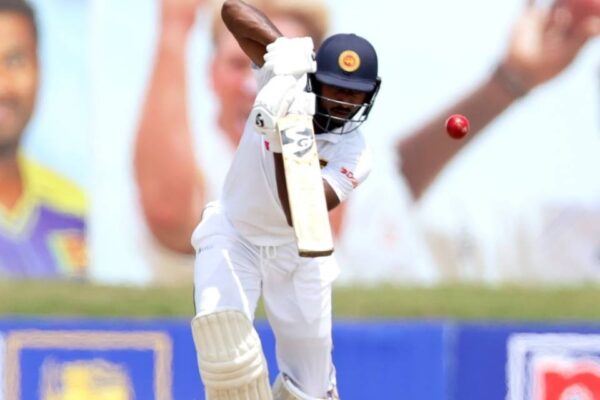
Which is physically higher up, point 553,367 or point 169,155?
point 169,155

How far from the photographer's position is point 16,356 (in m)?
7.14

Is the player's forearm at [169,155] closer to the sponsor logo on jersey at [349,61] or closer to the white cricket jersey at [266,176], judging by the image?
the white cricket jersey at [266,176]

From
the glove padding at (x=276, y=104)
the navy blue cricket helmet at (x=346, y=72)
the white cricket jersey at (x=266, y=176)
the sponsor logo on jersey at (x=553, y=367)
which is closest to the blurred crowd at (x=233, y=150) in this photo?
the sponsor logo on jersey at (x=553, y=367)

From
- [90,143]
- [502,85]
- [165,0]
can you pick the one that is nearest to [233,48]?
[165,0]

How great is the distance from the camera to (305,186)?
464cm

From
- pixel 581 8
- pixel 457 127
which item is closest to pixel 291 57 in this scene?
pixel 457 127

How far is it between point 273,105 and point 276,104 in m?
0.01

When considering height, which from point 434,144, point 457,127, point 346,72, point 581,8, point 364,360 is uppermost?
point 581,8

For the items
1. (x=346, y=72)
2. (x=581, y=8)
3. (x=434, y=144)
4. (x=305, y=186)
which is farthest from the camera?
(x=581, y=8)

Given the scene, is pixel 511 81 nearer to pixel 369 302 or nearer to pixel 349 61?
pixel 369 302

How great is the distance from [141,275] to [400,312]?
2259 mm

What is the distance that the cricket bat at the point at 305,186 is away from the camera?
4.54m

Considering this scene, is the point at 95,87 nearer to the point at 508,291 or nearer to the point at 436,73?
the point at 436,73

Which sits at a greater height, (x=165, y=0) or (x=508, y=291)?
(x=165, y=0)
